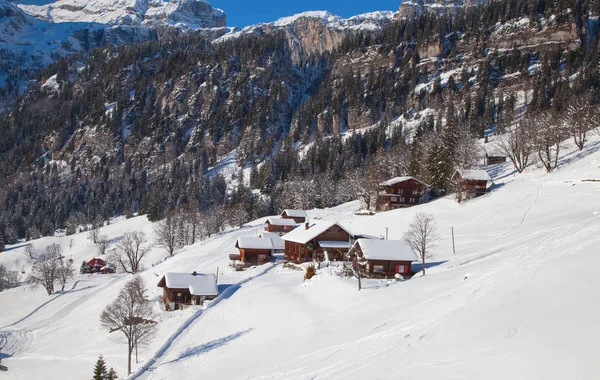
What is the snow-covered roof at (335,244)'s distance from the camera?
56013 millimetres

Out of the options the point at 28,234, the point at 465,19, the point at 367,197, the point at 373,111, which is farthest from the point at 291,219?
the point at 465,19

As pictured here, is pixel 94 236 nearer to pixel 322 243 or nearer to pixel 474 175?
pixel 322 243

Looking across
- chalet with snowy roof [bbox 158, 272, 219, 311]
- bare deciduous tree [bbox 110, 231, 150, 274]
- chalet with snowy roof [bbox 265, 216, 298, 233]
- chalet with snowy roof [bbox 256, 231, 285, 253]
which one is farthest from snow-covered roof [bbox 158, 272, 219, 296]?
chalet with snowy roof [bbox 265, 216, 298, 233]

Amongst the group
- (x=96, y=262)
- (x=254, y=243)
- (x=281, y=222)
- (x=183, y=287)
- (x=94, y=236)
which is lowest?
(x=183, y=287)

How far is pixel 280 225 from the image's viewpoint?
79188mm

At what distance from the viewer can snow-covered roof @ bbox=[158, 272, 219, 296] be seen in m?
47.9

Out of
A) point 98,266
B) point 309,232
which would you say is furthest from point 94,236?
point 309,232

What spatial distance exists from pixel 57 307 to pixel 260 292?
35367 mm

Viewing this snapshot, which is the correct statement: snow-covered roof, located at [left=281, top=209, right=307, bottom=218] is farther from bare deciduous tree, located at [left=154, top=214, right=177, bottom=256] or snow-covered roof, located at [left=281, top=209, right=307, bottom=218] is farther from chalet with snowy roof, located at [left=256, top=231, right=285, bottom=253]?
bare deciduous tree, located at [left=154, top=214, right=177, bottom=256]

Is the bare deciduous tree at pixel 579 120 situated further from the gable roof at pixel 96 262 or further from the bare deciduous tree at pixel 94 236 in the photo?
the bare deciduous tree at pixel 94 236

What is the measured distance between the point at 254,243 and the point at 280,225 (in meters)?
16.8

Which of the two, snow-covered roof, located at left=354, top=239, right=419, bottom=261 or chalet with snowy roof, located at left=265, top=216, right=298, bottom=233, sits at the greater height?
chalet with snowy roof, located at left=265, top=216, right=298, bottom=233

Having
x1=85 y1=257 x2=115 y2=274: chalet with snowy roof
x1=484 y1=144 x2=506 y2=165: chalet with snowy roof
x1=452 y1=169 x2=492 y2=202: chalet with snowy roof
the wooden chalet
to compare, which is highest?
x1=484 y1=144 x2=506 y2=165: chalet with snowy roof

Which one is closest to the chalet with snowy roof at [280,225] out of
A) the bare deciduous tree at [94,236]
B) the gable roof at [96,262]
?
the gable roof at [96,262]
